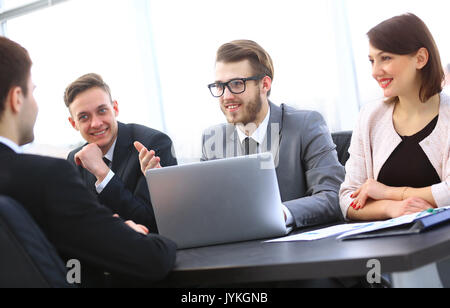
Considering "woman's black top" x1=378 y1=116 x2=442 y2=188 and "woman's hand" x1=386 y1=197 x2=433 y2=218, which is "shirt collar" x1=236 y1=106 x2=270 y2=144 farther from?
"woman's hand" x1=386 y1=197 x2=433 y2=218

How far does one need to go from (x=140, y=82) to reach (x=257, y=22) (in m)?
1.31

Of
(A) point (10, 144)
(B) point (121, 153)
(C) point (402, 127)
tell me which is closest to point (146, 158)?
(B) point (121, 153)

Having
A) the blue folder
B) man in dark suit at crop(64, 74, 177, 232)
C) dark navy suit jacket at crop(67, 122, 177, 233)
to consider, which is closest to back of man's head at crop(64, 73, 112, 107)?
man in dark suit at crop(64, 74, 177, 232)

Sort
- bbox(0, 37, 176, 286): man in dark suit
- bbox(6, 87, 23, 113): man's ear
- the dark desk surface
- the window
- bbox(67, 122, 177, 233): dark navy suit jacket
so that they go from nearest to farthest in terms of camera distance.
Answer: the dark desk surface
bbox(0, 37, 176, 286): man in dark suit
bbox(6, 87, 23, 113): man's ear
bbox(67, 122, 177, 233): dark navy suit jacket
the window

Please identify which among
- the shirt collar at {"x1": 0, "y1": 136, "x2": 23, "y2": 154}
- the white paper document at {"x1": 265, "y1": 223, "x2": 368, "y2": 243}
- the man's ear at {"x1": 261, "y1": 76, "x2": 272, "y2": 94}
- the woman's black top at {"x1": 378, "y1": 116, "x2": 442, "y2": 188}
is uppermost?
the man's ear at {"x1": 261, "y1": 76, "x2": 272, "y2": 94}

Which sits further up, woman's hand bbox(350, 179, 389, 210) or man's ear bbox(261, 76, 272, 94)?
man's ear bbox(261, 76, 272, 94)

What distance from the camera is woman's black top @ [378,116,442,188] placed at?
6.64 ft

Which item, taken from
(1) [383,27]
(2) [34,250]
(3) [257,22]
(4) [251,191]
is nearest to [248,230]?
(4) [251,191]

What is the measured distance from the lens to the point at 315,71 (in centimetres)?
425

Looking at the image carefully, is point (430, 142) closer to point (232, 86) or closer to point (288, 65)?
point (232, 86)

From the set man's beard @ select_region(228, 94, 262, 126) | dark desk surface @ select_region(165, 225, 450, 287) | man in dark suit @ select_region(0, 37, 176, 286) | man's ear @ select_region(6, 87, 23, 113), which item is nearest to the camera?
dark desk surface @ select_region(165, 225, 450, 287)

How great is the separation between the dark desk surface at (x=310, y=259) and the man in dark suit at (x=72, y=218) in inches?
3.9

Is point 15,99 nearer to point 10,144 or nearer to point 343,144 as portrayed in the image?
point 10,144

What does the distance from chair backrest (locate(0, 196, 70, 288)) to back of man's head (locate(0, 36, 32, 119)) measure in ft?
1.06
